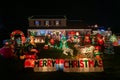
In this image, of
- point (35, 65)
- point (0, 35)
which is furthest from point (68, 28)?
point (35, 65)

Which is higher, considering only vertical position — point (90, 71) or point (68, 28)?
point (68, 28)

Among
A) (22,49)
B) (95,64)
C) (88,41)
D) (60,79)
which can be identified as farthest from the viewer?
(88,41)

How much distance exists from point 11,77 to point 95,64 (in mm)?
5604

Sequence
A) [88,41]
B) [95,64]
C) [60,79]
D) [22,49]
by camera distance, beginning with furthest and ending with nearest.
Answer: [88,41], [22,49], [95,64], [60,79]

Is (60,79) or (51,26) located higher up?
(51,26)

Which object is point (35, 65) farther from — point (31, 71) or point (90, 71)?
point (90, 71)

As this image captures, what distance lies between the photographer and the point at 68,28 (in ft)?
199

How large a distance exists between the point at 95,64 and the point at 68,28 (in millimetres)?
42049

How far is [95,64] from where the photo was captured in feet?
61.9

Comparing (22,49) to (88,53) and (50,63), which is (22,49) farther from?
(50,63)

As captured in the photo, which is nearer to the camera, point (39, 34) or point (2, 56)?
point (2, 56)

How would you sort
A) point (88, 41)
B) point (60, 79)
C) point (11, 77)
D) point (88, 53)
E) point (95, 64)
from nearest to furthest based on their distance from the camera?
1. point (60, 79)
2. point (11, 77)
3. point (95, 64)
4. point (88, 53)
5. point (88, 41)

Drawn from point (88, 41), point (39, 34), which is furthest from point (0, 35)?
point (88, 41)

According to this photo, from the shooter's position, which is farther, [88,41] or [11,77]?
[88,41]
